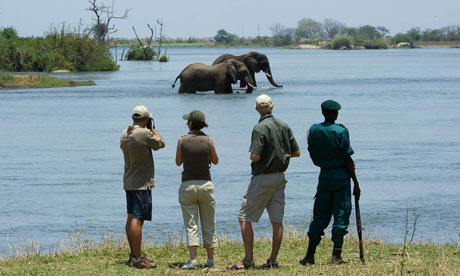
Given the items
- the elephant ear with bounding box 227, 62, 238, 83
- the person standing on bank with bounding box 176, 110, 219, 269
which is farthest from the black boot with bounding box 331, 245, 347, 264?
the elephant ear with bounding box 227, 62, 238, 83

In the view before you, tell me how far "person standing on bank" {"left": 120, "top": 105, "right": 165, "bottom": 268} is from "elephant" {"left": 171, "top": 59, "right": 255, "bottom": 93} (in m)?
34.8

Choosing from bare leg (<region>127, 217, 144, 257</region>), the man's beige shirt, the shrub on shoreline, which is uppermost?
the man's beige shirt

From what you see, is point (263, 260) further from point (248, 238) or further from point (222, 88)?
point (222, 88)

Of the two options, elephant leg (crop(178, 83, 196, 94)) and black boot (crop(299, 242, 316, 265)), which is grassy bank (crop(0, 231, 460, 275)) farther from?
elephant leg (crop(178, 83, 196, 94))

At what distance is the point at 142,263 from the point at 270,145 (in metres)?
1.90

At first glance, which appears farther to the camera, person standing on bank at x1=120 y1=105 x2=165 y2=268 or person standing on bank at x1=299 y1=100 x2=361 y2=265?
person standing on bank at x1=120 y1=105 x2=165 y2=268

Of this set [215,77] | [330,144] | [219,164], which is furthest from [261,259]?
[215,77]

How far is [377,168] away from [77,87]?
111 feet

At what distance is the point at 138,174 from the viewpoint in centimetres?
945

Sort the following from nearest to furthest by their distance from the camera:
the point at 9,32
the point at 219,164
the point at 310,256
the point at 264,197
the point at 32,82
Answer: the point at 264,197 → the point at 310,256 → the point at 219,164 → the point at 32,82 → the point at 9,32

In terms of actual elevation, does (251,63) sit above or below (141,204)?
below

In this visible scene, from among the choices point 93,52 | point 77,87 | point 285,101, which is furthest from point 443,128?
point 93,52

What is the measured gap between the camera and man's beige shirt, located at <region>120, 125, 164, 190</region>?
30.9ft

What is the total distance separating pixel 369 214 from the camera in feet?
49.2
